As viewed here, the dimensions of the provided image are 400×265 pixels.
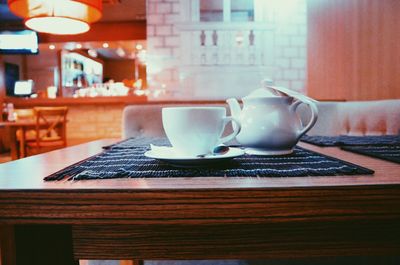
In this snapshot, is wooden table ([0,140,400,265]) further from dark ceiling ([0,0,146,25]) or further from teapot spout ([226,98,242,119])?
dark ceiling ([0,0,146,25])

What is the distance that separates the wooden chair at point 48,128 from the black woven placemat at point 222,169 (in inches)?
163

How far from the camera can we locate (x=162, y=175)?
0.49 meters

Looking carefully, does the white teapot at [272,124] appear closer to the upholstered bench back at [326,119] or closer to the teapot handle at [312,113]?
the teapot handle at [312,113]

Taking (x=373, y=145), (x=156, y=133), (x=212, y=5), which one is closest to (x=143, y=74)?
(x=212, y=5)

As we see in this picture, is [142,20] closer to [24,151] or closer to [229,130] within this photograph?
[24,151]

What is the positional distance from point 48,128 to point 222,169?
4.61 meters

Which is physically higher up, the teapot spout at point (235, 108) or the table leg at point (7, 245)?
the teapot spout at point (235, 108)

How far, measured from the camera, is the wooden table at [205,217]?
1.31 ft

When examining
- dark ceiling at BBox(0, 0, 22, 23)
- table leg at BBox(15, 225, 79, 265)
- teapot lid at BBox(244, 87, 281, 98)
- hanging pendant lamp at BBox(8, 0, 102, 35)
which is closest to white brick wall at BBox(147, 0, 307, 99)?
hanging pendant lamp at BBox(8, 0, 102, 35)

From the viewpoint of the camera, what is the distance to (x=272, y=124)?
2.27 feet

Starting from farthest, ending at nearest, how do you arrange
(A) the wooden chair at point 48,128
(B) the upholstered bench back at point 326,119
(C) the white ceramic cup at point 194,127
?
(A) the wooden chair at point 48,128 → (B) the upholstered bench back at point 326,119 → (C) the white ceramic cup at point 194,127

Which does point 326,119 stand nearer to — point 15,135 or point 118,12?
point 15,135

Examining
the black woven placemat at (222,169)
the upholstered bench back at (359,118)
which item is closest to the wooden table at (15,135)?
the upholstered bench back at (359,118)

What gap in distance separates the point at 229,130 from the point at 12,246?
4.93 feet
